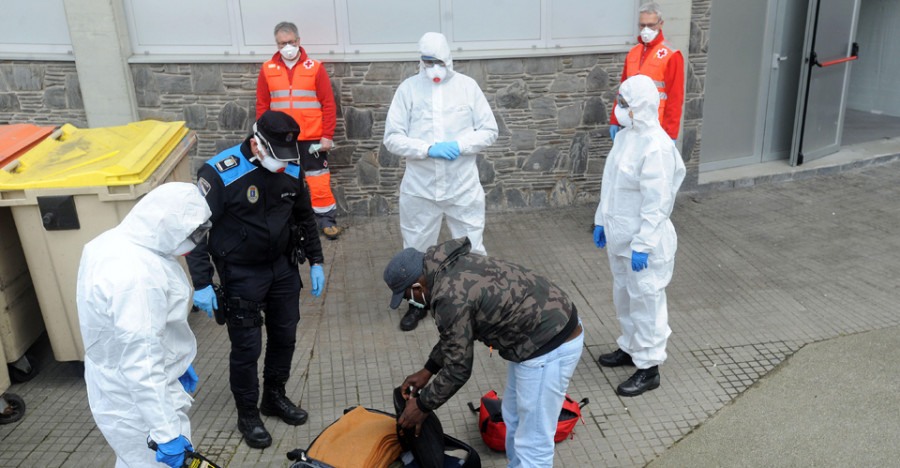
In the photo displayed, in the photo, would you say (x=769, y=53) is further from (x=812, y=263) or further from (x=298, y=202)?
(x=298, y=202)

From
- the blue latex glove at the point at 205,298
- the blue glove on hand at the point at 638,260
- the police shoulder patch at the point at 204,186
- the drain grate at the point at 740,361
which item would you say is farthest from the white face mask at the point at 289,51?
the drain grate at the point at 740,361

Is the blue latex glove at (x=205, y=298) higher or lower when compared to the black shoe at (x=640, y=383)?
higher

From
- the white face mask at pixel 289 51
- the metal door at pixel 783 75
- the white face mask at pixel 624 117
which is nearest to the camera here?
the white face mask at pixel 624 117

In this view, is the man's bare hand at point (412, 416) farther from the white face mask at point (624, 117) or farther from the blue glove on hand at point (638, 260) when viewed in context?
the white face mask at point (624, 117)

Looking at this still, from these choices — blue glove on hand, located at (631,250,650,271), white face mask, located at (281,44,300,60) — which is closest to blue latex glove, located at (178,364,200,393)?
blue glove on hand, located at (631,250,650,271)

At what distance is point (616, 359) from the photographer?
15.3 feet

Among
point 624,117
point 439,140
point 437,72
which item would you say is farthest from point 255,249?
point 624,117

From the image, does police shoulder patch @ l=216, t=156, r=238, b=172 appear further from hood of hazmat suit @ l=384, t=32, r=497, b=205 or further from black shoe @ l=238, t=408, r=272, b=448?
hood of hazmat suit @ l=384, t=32, r=497, b=205

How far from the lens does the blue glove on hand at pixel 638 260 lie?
Answer: 4.12 m

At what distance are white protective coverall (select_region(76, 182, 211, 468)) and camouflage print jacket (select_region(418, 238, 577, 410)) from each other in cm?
105

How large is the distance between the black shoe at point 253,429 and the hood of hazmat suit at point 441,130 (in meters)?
2.04

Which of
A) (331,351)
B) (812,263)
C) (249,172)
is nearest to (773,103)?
(812,263)

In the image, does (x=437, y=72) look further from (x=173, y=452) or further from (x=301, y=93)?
(x=173, y=452)

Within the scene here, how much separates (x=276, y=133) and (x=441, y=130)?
71.9 inches
